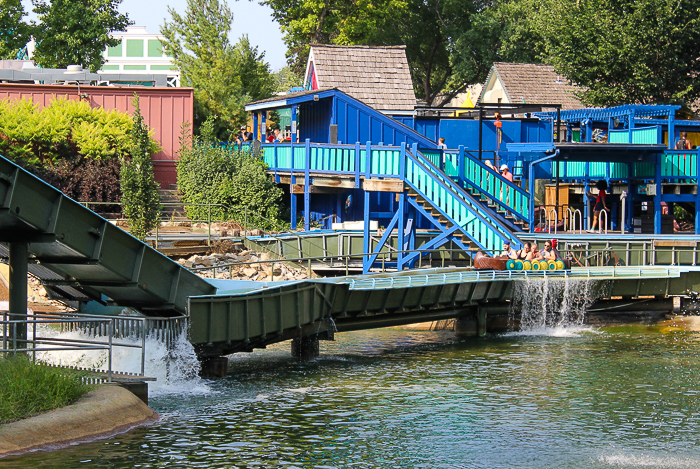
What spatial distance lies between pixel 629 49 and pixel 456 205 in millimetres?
17169

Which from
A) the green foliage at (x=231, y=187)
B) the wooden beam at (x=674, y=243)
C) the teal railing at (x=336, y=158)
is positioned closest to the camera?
the wooden beam at (x=674, y=243)

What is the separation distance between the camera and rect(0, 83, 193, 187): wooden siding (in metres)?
37.8

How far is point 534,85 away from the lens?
2058 inches

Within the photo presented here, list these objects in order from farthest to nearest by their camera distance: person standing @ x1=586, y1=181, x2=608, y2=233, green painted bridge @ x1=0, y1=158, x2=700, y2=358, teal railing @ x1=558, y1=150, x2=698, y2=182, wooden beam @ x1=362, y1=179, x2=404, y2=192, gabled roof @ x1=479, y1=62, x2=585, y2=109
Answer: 1. gabled roof @ x1=479, y1=62, x2=585, y2=109
2. person standing @ x1=586, y1=181, x2=608, y2=233
3. teal railing @ x1=558, y1=150, x2=698, y2=182
4. wooden beam @ x1=362, y1=179, x2=404, y2=192
5. green painted bridge @ x1=0, y1=158, x2=700, y2=358

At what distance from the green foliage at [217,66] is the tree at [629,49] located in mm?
14580

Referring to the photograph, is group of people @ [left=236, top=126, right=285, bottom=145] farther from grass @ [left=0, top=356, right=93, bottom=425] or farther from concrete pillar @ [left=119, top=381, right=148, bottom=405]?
grass @ [left=0, top=356, right=93, bottom=425]

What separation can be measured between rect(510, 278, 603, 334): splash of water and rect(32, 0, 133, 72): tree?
102 ft

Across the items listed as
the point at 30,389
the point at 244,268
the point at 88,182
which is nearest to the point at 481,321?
the point at 244,268

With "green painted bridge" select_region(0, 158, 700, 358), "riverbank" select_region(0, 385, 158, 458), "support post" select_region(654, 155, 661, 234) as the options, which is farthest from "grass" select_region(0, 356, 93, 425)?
"support post" select_region(654, 155, 661, 234)

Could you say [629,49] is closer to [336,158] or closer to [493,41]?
[336,158]

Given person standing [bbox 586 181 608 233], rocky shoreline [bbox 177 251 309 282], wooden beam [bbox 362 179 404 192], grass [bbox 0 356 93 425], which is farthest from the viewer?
person standing [bbox 586 181 608 233]

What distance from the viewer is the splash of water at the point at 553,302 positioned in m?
26.0

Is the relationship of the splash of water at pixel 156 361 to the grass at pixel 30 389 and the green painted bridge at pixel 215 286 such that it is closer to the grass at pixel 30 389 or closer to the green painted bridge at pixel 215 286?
the green painted bridge at pixel 215 286

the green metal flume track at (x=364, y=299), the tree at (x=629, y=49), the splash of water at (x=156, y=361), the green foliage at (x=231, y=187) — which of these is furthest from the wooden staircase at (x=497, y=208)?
the splash of water at (x=156, y=361)
